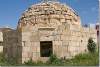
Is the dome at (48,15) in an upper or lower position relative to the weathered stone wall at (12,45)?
upper

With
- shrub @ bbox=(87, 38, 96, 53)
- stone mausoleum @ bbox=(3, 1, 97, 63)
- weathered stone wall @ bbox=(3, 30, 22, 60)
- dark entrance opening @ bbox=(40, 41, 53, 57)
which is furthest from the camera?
shrub @ bbox=(87, 38, 96, 53)

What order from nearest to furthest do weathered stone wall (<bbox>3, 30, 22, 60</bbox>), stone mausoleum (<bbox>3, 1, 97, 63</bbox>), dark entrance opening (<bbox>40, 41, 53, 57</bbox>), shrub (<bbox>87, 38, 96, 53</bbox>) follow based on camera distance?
stone mausoleum (<bbox>3, 1, 97, 63</bbox>), dark entrance opening (<bbox>40, 41, 53, 57</bbox>), weathered stone wall (<bbox>3, 30, 22, 60</bbox>), shrub (<bbox>87, 38, 96, 53</bbox>)

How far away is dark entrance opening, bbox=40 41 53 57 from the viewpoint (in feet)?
46.2

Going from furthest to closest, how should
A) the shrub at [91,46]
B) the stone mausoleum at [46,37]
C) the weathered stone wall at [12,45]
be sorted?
the shrub at [91,46] < the weathered stone wall at [12,45] < the stone mausoleum at [46,37]

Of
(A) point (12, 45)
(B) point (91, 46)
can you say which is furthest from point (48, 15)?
(B) point (91, 46)

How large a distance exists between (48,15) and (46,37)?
2107 millimetres

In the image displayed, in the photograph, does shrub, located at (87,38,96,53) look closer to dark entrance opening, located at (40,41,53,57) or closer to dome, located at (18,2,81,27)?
dome, located at (18,2,81,27)

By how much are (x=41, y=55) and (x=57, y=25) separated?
1878mm

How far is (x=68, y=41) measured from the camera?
13.9 meters

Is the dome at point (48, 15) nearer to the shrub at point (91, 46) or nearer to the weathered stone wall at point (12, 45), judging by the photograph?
the weathered stone wall at point (12, 45)

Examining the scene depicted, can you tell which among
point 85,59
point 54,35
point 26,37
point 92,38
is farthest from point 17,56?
point 92,38

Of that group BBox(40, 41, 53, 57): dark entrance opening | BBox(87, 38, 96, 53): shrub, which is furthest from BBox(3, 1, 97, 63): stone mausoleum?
→ BBox(87, 38, 96, 53): shrub

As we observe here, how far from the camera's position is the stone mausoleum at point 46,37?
13758 millimetres

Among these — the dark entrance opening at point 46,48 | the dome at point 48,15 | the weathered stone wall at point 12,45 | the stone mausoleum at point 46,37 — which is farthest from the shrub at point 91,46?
the weathered stone wall at point 12,45
